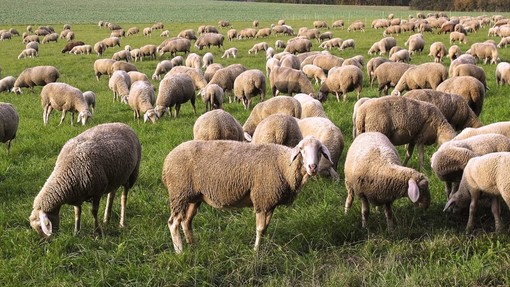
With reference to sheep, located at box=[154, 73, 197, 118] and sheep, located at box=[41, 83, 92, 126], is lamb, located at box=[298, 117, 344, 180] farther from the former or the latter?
sheep, located at box=[41, 83, 92, 126]

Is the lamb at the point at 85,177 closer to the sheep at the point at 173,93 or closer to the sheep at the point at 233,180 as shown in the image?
the sheep at the point at 233,180

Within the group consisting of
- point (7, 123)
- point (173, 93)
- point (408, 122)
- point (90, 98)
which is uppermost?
point (408, 122)

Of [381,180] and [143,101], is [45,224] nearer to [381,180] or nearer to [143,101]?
[381,180]

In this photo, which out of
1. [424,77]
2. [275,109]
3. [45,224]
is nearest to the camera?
[45,224]

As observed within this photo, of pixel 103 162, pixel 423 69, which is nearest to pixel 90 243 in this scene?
pixel 103 162

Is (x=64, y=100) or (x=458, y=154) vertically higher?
(x=458, y=154)

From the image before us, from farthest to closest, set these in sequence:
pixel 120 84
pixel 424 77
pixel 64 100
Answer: pixel 120 84
pixel 424 77
pixel 64 100

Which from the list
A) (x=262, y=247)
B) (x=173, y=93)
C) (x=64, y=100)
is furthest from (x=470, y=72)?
(x=64, y=100)

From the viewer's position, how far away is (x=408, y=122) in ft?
28.1

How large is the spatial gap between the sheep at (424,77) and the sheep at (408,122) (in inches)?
201

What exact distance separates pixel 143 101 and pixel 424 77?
27.1 ft

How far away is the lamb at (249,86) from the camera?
47.8 feet

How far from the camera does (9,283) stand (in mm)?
4996

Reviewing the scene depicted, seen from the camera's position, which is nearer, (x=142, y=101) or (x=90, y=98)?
(x=142, y=101)
